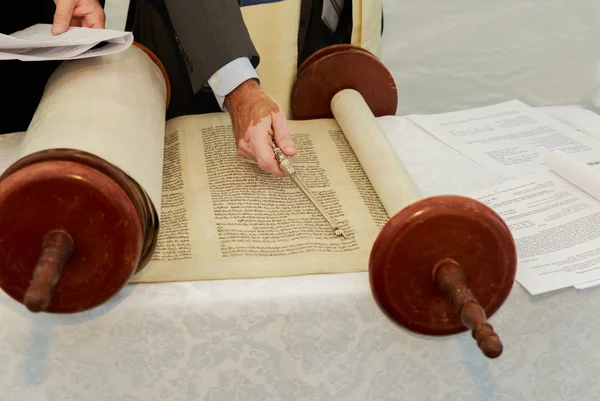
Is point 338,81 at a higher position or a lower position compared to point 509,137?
higher

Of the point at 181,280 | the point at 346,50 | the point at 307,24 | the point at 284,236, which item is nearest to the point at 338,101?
the point at 346,50

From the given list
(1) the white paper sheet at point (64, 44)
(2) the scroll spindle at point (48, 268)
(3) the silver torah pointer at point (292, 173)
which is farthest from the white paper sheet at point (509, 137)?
(2) the scroll spindle at point (48, 268)

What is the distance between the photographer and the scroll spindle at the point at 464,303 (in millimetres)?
661

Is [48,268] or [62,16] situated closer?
[48,268]

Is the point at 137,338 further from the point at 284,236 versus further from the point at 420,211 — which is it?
the point at 420,211

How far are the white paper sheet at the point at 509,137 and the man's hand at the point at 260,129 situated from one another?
0.35 meters

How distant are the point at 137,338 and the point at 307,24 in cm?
82

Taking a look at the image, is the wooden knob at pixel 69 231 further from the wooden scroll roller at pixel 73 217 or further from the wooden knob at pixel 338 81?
the wooden knob at pixel 338 81

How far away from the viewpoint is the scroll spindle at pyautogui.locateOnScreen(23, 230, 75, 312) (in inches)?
25.2

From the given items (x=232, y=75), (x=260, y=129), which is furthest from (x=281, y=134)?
(x=232, y=75)

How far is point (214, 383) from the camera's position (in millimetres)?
865

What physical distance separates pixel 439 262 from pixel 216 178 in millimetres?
420

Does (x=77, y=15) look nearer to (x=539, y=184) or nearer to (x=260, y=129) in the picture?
(x=260, y=129)

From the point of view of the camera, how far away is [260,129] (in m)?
1.05
